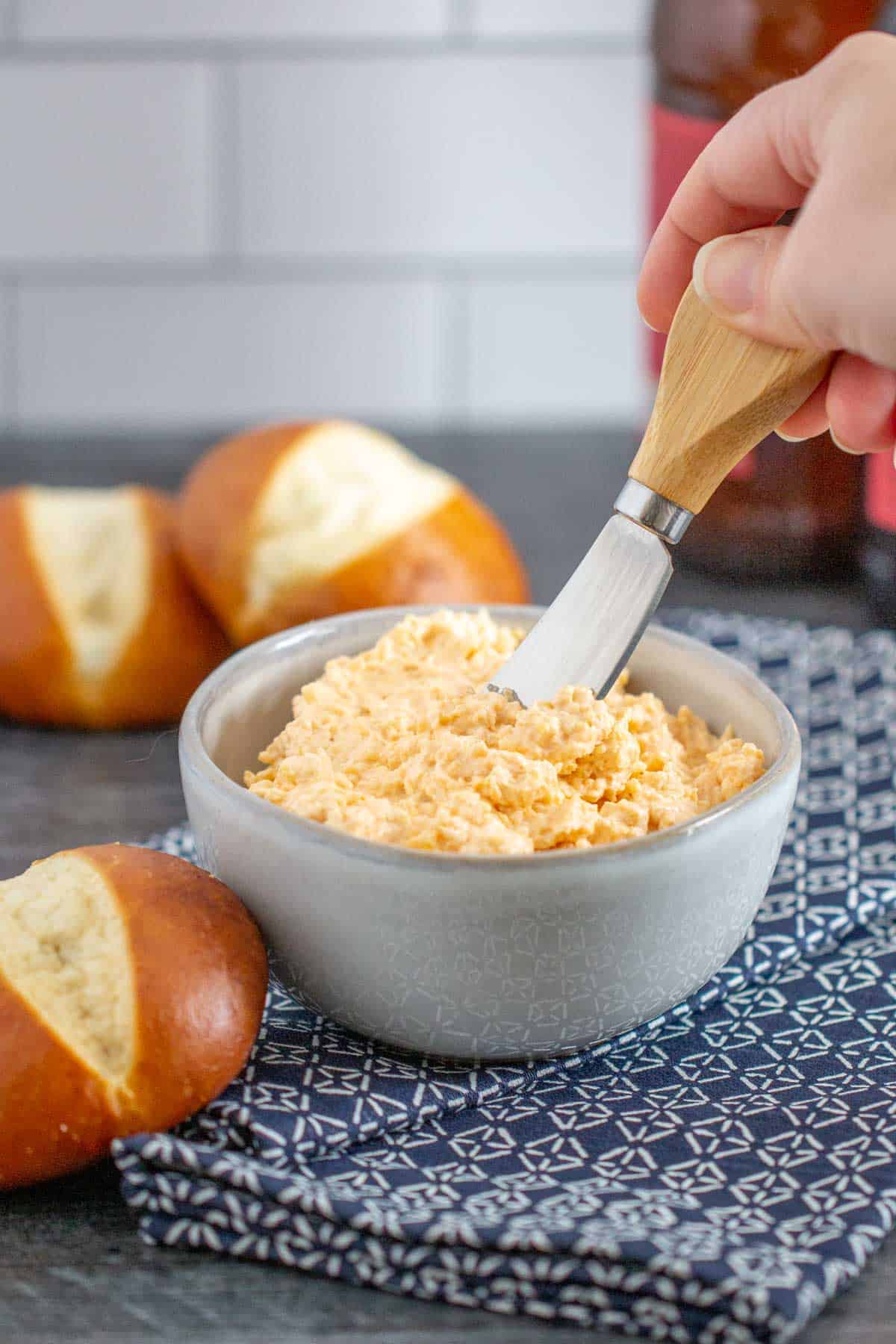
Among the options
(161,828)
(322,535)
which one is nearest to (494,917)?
(161,828)

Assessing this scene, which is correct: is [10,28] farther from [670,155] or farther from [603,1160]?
[603,1160]

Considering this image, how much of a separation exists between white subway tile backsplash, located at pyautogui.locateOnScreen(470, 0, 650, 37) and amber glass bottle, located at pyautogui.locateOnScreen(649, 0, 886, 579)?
45 centimetres

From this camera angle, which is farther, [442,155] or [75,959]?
[442,155]

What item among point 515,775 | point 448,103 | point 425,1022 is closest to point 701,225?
point 515,775

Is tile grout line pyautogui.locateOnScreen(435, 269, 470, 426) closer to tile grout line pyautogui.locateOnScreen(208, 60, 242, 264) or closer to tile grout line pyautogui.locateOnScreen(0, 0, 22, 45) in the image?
tile grout line pyautogui.locateOnScreen(208, 60, 242, 264)

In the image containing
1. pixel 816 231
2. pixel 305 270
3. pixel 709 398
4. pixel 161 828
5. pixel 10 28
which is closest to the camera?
pixel 816 231

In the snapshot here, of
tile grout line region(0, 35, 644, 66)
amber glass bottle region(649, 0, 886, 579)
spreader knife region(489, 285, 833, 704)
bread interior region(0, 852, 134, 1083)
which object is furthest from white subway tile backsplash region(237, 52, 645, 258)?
bread interior region(0, 852, 134, 1083)

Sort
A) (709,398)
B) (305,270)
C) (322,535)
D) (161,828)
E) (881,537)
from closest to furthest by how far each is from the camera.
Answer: (709,398) → (161,828) → (322,535) → (881,537) → (305,270)

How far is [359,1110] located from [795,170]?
0.46m

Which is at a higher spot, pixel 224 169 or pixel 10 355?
pixel 224 169

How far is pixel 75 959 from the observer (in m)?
0.64

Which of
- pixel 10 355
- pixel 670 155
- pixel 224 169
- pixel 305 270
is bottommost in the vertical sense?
pixel 10 355

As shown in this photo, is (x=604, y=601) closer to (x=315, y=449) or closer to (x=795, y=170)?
(x=795, y=170)

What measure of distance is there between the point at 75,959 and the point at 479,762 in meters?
0.20
